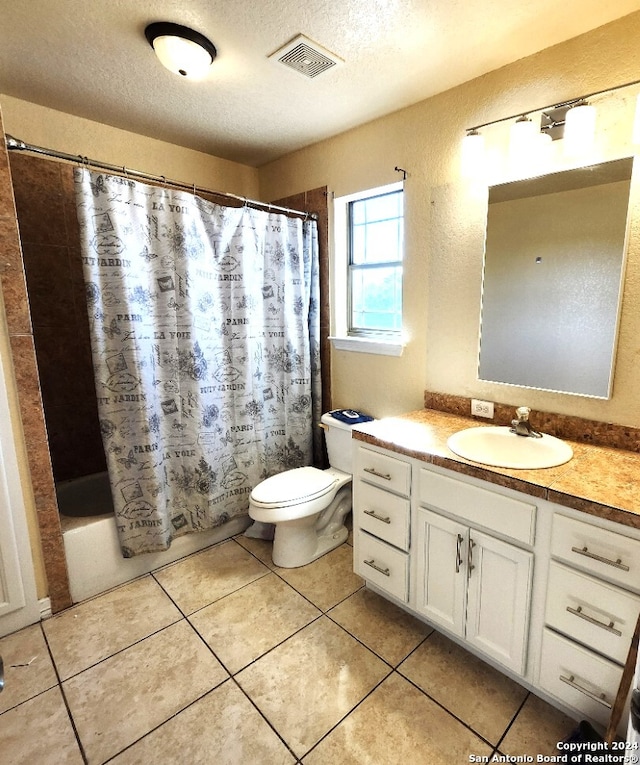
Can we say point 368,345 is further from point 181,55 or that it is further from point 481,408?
point 181,55

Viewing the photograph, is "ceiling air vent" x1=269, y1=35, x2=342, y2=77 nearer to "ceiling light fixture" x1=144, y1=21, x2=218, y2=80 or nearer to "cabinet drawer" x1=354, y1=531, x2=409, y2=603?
"ceiling light fixture" x1=144, y1=21, x2=218, y2=80

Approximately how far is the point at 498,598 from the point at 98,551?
1.73 metres

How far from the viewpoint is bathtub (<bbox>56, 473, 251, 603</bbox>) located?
1842 millimetres

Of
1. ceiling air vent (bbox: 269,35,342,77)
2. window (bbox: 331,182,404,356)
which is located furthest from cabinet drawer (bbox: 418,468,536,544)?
ceiling air vent (bbox: 269,35,342,77)

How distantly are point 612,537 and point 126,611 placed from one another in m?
1.92

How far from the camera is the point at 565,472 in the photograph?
4.34ft

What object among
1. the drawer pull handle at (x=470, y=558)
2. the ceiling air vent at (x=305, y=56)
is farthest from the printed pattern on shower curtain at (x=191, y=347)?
the drawer pull handle at (x=470, y=558)

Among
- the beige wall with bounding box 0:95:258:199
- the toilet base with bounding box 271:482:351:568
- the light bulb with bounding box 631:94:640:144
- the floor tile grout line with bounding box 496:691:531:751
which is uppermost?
the beige wall with bounding box 0:95:258:199

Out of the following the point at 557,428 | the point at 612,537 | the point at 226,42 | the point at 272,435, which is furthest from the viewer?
the point at 272,435

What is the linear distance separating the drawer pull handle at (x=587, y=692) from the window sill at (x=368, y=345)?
150 centimetres

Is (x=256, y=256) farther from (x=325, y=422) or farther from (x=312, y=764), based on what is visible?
(x=312, y=764)

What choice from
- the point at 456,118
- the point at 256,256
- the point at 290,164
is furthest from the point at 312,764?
the point at 290,164

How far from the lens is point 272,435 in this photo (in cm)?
250

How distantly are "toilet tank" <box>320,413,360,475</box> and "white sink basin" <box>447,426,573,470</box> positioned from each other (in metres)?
0.77
